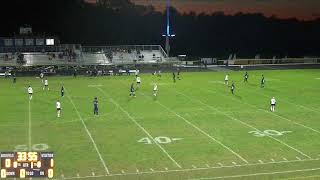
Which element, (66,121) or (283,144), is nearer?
(283,144)

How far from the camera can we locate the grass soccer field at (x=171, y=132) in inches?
710

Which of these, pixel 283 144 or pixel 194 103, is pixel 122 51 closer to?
pixel 194 103

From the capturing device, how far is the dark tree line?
81625 millimetres

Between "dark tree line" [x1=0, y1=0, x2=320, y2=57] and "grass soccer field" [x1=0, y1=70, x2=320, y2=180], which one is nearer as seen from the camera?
"grass soccer field" [x1=0, y1=70, x2=320, y2=180]

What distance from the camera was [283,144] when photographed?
70.0ft

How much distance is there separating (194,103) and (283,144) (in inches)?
444

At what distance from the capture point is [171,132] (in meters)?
23.7

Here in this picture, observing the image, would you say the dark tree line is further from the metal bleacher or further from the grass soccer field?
the grass soccer field

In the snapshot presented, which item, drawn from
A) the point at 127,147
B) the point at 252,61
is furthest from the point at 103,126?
the point at 252,61
